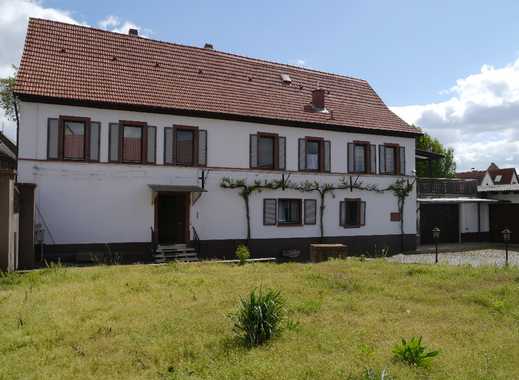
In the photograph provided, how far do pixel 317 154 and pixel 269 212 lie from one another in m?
3.81

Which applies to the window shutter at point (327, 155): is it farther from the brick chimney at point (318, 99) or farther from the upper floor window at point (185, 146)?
the upper floor window at point (185, 146)

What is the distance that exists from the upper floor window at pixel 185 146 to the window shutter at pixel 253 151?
6.98 ft

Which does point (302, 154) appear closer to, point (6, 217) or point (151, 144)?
point (151, 144)

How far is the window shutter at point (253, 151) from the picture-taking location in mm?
20188

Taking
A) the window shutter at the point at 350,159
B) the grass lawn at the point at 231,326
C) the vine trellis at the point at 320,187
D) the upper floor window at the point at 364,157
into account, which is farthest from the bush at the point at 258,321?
the upper floor window at the point at 364,157

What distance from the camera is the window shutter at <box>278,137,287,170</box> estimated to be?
68.2 feet

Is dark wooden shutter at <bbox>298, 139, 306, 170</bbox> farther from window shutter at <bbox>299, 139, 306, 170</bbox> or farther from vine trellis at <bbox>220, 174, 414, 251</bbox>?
vine trellis at <bbox>220, 174, 414, 251</bbox>

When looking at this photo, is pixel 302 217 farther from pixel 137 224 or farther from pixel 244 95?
pixel 137 224

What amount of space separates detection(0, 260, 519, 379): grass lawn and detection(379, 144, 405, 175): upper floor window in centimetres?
1060

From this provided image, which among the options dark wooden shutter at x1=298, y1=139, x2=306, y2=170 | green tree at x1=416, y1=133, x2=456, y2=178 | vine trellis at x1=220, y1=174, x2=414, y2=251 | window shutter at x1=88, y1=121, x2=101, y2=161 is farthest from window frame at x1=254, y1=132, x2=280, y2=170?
green tree at x1=416, y1=133, x2=456, y2=178

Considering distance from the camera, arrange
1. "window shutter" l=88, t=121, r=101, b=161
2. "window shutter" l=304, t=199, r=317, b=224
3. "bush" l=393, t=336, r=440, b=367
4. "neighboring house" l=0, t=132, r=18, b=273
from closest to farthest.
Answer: "bush" l=393, t=336, r=440, b=367, "neighboring house" l=0, t=132, r=18, b=273, "window shutter" l=88, t=121, r=101, b=161, "window shutter" l=304, t=199, r=317, b=224

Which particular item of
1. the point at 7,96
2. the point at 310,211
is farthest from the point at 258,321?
the point at 7,96

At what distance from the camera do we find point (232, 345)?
6.98m

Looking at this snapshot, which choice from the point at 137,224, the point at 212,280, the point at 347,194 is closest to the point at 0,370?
the point at 212,280
